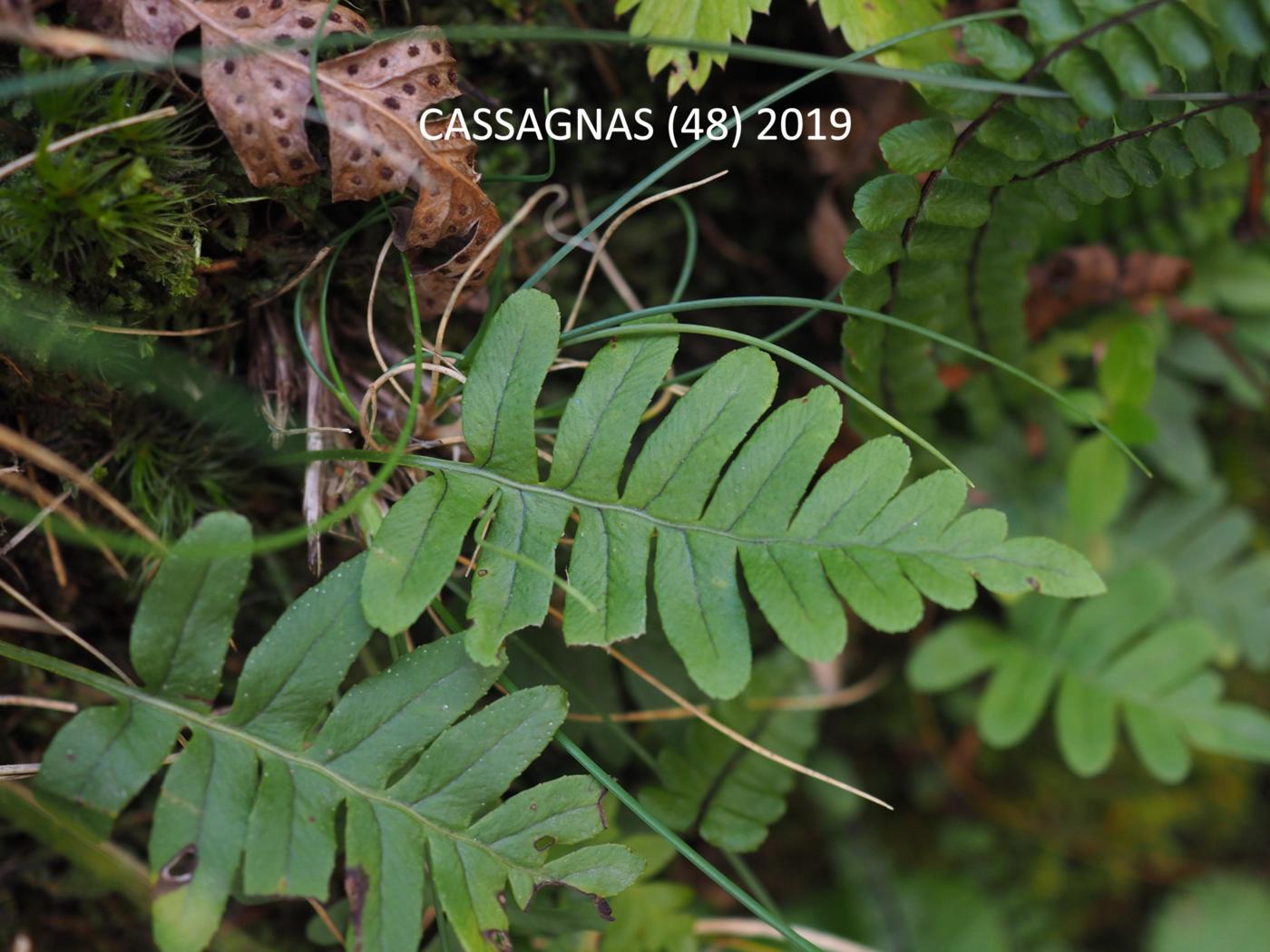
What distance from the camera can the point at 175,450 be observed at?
1518 mm

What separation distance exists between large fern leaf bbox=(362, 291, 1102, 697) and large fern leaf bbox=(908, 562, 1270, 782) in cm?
100

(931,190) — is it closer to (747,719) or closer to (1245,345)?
(747,719)

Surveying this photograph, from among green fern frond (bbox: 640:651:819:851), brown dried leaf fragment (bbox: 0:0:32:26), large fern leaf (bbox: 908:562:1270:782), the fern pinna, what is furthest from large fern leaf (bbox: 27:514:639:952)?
large fern leaf (bbox: 908:562:1270:782)

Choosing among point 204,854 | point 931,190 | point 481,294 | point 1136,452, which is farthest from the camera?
point 1136,452

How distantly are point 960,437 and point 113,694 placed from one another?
1.87 m

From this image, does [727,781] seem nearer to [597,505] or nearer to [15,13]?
[597,505]

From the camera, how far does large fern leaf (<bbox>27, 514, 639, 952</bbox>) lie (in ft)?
3.88

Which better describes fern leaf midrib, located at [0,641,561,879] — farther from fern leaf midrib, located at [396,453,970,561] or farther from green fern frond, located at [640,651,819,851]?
green fern frond, located at [640,651,819,851]

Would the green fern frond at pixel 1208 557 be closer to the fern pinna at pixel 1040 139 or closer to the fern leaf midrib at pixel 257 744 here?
the fern pinna at pixel 1040 139

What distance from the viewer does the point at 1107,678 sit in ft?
7.00

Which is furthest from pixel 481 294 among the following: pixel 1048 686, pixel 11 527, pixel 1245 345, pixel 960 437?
pixel 1245 345

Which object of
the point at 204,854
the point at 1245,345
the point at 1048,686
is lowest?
the point at 1048,686

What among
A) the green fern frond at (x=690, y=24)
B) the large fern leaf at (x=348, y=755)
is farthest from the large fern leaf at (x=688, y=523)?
the green fern frond at (x=690, y=24)

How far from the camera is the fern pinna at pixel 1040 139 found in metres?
1.16
